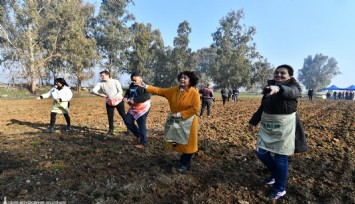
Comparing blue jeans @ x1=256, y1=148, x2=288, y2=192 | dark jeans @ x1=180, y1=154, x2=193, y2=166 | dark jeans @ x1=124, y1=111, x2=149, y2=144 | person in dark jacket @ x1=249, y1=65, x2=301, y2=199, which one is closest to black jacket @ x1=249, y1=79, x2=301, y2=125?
person in dark jacket @ x1=249, y1=65, x2=301, y2=199

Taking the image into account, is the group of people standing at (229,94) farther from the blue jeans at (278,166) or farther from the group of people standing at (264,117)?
the blue jeans at (278,166)

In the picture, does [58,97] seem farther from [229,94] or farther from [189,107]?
[229,94]

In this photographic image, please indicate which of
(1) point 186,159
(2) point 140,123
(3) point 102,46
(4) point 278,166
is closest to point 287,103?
(4) point 278,166

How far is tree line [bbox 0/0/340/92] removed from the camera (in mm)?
30078

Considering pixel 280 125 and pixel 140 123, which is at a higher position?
pixel 280 125

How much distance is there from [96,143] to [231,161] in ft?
10.4

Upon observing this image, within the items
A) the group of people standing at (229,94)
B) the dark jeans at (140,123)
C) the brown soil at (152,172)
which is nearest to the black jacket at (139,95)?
the dark jeans at (140,123)

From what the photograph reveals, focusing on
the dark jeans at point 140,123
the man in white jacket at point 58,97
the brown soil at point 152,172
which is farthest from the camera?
the man in white jacket at point 58,97

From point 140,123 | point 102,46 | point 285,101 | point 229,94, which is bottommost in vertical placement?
point 140,123

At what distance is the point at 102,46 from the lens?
44.8 m

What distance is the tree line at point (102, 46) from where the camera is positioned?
98.7 ft

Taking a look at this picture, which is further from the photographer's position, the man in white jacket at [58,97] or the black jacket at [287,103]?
the man in white jacket at [58,97]

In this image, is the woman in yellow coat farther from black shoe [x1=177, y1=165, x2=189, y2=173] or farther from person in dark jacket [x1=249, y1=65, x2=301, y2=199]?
person in dark jacket [x1=249, y1=65, x2=301, y2=199]

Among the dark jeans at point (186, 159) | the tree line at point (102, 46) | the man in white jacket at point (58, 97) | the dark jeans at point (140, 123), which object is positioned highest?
the tree line at point (102, 46)
